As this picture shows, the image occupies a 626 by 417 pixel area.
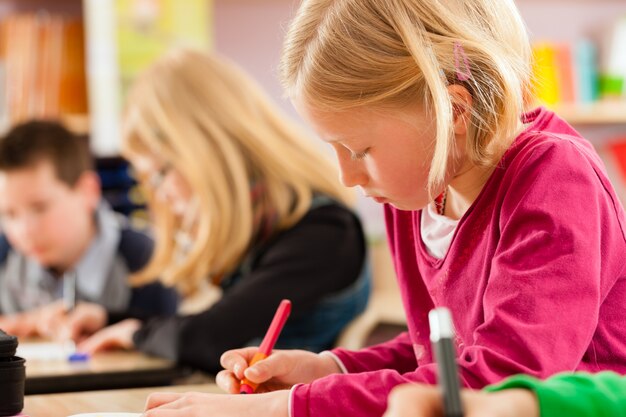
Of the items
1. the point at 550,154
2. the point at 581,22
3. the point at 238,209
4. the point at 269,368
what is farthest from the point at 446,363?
the point at 581,22

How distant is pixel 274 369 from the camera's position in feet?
3.50

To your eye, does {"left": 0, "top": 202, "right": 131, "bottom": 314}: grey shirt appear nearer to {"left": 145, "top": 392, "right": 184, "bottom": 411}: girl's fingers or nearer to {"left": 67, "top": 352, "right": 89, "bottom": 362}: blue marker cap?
{"left": 67, "top": 352, "right": 89, "bottom": 362}: blue marker cap

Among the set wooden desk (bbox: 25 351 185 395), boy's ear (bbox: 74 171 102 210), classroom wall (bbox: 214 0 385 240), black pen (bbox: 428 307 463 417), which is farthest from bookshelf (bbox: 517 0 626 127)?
black pen (bbox: 428 307 463 417)

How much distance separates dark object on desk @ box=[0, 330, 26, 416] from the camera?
3.34 ft

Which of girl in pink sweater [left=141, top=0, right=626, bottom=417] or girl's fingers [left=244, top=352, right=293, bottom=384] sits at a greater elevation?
girl in pink sweater [left=141, top=0, right=626, bottom=417]

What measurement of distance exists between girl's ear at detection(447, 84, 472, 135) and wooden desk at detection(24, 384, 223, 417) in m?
Answer: 0.45

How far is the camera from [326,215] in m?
2.02

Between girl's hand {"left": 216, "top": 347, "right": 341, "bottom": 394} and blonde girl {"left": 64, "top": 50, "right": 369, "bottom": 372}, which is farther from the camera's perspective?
blonde girl {"left": 64, "top": 50, "right": 369, "bottom": 372}

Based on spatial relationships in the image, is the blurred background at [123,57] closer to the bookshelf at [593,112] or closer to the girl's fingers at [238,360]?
the bookshelf at [593,112]

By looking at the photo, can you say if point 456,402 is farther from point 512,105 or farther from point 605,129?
point 605,129

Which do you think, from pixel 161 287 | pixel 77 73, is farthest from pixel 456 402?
pixel 77 73

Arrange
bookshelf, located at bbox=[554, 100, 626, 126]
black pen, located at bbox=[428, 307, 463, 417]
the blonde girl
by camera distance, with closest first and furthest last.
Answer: black pen, located at bbox=[428, 307, 463, 417] → the blonde girl → bookshelf, located at bbox=[554, 100, 626, 126]

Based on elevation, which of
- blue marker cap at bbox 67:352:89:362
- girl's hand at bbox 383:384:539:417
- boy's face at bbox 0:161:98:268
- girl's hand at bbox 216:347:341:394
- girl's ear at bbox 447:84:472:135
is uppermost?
girl's ear at bbox 447:84:472:135

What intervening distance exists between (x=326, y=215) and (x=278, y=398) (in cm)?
116
